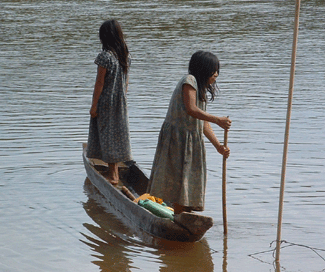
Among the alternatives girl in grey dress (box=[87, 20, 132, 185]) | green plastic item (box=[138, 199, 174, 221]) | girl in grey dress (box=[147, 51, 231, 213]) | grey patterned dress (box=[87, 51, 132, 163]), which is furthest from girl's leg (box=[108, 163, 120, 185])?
girl in grey dress (box=[147, 51, 231, 213])

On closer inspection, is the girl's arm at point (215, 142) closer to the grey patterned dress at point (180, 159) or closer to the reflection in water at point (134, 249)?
the grey patterned dress at point (180, 159)

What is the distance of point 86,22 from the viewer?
Answer: 85.6 feet

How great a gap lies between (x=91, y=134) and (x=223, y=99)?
5224 millimetres

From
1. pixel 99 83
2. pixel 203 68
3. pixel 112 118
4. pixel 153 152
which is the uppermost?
pixel 203 68

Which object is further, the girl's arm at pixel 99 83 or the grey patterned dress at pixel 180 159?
the girl's arm at pixel 99 83

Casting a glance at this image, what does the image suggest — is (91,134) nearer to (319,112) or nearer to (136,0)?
(319,112)

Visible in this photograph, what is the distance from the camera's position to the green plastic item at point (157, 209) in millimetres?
6082

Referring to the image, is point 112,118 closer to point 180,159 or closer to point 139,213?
point 139,213

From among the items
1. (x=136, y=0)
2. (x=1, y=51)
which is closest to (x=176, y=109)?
(x=1, y=51)

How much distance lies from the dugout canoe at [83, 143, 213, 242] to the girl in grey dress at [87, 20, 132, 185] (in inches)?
11.9

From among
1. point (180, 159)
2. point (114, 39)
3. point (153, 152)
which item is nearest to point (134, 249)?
point (180, 159)

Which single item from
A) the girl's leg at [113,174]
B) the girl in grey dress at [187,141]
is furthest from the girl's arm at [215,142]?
the girl's leg at [113,174]

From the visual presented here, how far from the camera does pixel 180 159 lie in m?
5.60

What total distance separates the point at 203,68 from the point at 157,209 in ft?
4.54
